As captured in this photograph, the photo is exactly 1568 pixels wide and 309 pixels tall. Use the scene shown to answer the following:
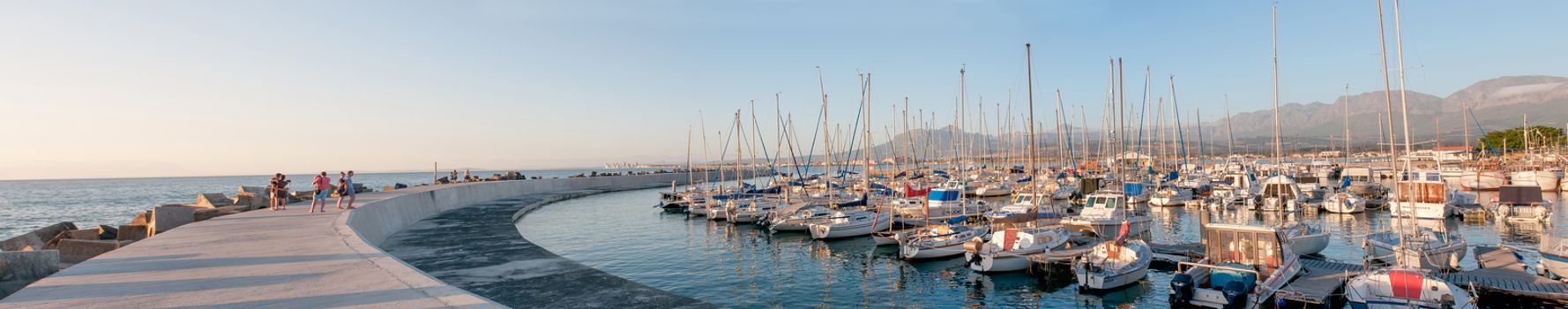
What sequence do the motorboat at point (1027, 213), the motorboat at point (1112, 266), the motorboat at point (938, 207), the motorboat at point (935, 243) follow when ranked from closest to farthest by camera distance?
the motorboat at point (1112, 266) → the motorboat at point (935, 243) → the motorboat at point (1027, 213) → the motorboat at point (938, 207)

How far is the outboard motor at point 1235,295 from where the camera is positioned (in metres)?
14.3

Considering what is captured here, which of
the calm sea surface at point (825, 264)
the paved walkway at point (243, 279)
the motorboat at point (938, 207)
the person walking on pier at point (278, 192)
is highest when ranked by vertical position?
the person walking on pier at point (278, 192)

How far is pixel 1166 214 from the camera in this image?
39.0 meters

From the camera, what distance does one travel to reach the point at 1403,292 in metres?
12.8

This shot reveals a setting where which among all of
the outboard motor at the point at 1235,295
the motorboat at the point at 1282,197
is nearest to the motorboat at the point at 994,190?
the motorboat at the point at 1282,197

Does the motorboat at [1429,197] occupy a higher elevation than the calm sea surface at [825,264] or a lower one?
higher

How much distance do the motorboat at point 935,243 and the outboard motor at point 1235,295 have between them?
29.4 feet

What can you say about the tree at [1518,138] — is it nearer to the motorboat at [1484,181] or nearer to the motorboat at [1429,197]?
the motorboat at [1484,181]

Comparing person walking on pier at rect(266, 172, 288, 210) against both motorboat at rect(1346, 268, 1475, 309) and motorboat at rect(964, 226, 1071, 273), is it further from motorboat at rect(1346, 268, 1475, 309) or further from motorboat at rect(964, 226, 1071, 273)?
motorboat at rect(1346, 268, 1475, 309)

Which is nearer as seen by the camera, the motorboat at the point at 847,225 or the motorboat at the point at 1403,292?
the motorboat at the point at 1403,292

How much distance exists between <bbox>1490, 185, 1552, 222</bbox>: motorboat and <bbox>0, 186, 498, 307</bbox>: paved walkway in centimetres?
4301

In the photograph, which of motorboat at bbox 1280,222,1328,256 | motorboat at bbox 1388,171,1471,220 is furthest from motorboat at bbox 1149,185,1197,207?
motorboat at bbox 1280,222,1328,256

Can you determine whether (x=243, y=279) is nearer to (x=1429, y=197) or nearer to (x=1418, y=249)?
(x=1418, y=249)

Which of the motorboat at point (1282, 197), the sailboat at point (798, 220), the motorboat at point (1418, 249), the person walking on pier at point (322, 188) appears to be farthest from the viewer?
the motorboat at point (1282, 197)
